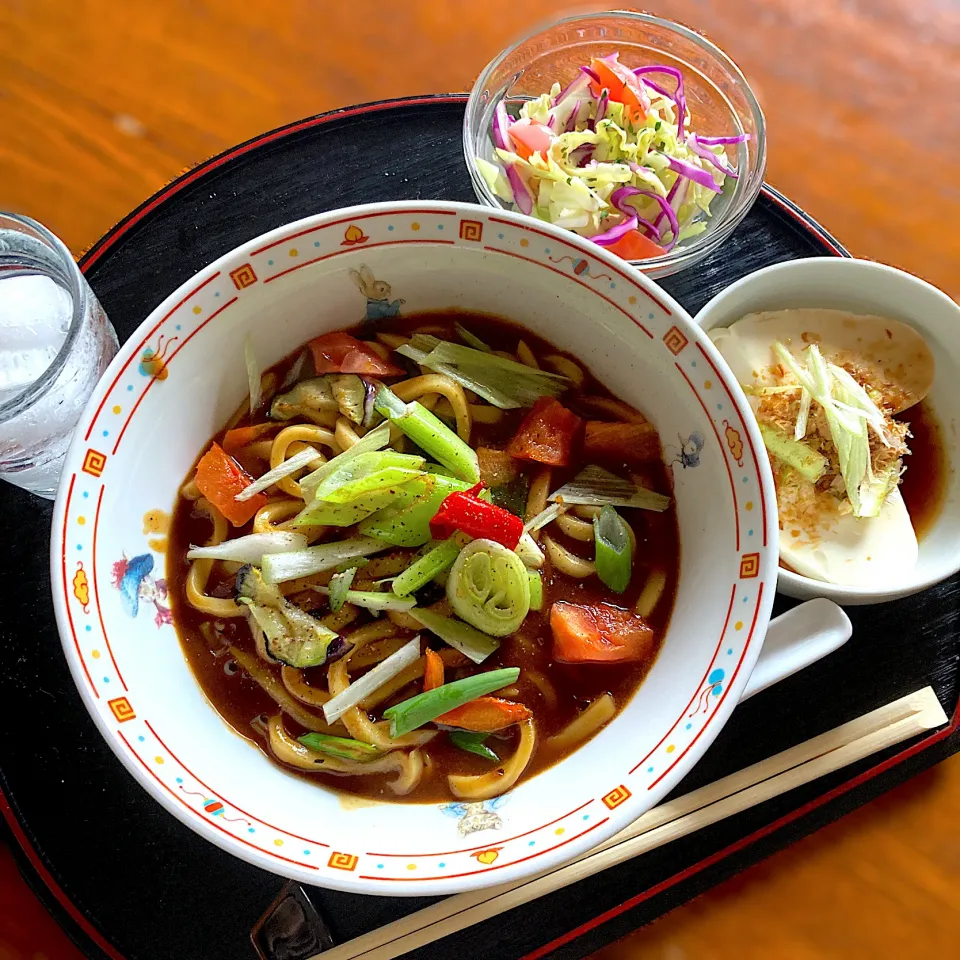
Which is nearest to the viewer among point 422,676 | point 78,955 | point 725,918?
point 422,676

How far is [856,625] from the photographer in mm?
1874

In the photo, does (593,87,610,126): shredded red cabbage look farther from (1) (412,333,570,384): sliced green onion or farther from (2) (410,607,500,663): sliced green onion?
(2) (410,607,500,663): sliced green onion

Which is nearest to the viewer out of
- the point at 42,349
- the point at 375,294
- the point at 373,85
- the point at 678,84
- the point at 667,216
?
the point at 375,294

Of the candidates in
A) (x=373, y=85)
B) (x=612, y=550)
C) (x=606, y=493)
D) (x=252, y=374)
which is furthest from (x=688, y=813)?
(x=373, y=85)

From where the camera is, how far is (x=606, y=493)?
174 cm

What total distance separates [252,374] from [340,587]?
0.47m

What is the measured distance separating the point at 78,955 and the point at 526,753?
1.11 meters

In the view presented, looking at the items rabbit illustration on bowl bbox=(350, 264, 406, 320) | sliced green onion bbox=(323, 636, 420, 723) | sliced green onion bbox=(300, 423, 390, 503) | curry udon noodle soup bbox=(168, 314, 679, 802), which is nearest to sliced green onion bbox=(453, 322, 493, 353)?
curry udon noodle soup bbox=(168, 314, 679, 802)

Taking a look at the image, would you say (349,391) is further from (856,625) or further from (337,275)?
(856,625)

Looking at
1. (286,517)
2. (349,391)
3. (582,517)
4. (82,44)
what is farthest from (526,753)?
(82,44)

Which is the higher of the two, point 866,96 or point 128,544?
point 866,96

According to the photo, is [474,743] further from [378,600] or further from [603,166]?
[603,166]

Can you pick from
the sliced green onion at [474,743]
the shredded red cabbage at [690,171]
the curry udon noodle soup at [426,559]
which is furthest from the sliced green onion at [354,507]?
the shredded red cabbage at [690,171]

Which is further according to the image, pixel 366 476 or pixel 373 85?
pixel 373 85
